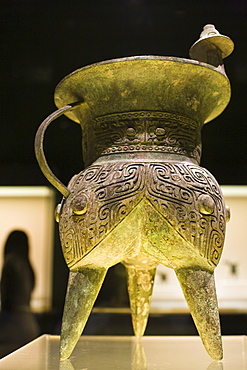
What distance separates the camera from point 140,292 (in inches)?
82.1

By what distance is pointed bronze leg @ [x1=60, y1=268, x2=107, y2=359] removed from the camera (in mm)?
1702

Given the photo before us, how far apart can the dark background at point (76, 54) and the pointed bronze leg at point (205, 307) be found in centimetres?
117

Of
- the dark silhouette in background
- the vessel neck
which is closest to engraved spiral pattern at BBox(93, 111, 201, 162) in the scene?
the vessel neck

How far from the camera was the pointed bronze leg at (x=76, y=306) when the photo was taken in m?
1.70

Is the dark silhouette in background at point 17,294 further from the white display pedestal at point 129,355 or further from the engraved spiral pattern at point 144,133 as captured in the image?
the engraved spiral pattern at point 144,133

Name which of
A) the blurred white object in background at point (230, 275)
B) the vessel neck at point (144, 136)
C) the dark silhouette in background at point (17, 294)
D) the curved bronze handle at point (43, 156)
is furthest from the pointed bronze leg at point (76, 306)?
the blurred white object in background at point (230, 275)

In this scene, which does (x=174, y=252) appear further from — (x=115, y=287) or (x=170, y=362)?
(x=115, y=287)

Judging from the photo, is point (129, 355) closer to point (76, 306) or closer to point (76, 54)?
point (76, 306)

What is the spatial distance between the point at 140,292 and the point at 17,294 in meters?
0.96

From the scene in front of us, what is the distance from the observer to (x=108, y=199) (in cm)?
164

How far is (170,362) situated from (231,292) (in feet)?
3.74

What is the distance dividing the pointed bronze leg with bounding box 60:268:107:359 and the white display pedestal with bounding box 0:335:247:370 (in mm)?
69

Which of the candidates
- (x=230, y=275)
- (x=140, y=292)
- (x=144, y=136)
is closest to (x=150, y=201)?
(x=144, y=136)

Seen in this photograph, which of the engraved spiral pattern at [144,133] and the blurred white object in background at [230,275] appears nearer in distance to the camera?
the engraved spiral pattern at [144,133]
